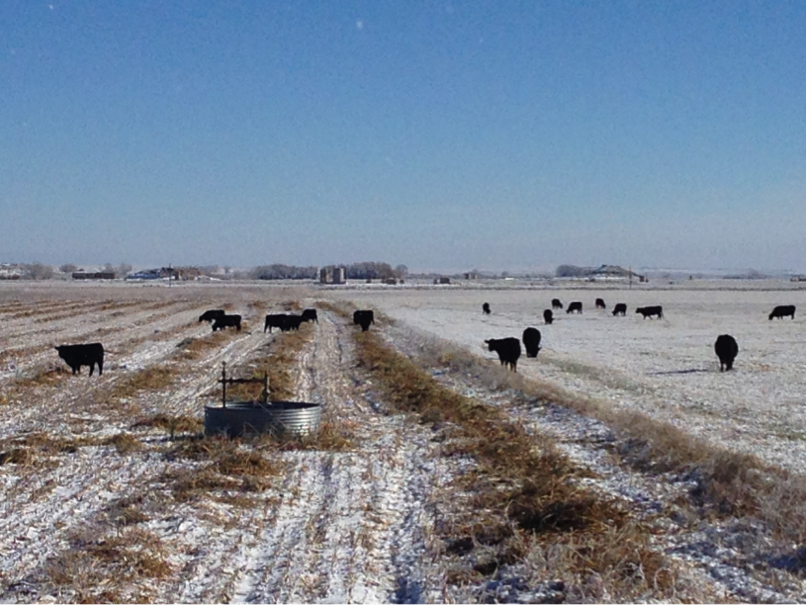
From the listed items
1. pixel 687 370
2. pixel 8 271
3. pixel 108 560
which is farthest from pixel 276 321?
pixel 8 271

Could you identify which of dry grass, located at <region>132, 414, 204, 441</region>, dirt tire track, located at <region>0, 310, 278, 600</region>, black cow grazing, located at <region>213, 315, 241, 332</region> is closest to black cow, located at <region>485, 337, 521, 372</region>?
dry grass, located at <region>132, 414, 204, 441</region>

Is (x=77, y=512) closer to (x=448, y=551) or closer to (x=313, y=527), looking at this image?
(x=313, y=527)

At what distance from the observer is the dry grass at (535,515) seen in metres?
6.82

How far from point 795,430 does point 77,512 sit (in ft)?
34.8

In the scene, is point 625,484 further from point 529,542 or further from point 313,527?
point 313,527

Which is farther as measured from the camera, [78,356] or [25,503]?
[78,356]

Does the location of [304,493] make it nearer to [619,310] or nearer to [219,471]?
[219,471]

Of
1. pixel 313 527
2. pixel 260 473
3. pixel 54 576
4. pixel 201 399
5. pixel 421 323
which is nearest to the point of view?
pixel 54 576

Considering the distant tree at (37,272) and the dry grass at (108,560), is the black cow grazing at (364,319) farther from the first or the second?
the distant tree at (37,272)

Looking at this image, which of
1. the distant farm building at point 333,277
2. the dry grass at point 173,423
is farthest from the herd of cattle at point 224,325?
the distant farm building at point 333,277

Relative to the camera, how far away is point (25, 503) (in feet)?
29.4

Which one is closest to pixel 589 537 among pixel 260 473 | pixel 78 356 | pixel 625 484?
pixel 625 484

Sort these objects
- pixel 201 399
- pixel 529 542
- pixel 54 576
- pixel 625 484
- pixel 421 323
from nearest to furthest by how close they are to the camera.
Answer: pixel 54 576
pixel 529 542
pixel 625 484
pixel 201 399
pixel 421 323

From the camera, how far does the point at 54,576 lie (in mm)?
6641
